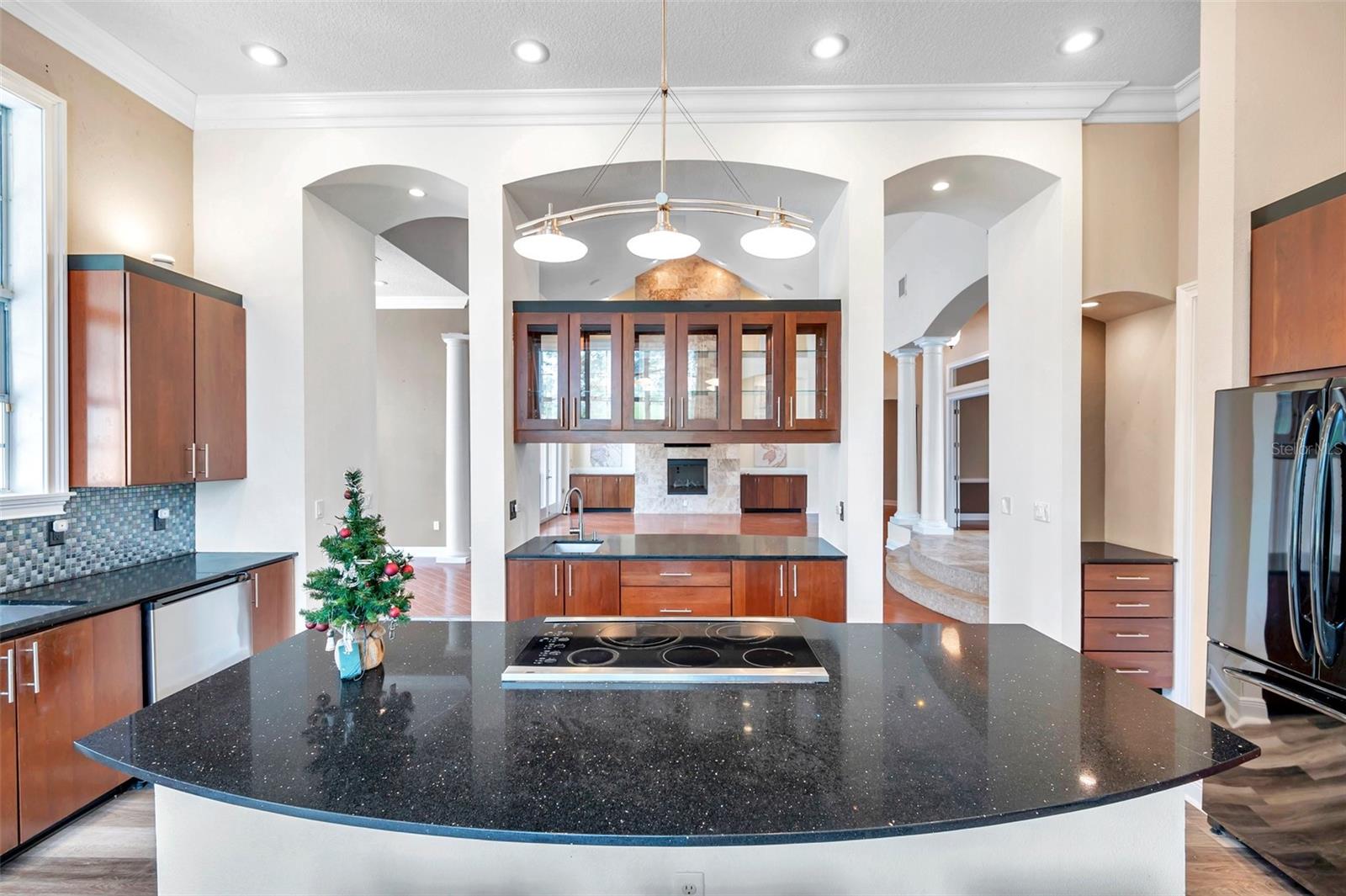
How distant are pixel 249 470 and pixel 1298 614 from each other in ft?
14.7

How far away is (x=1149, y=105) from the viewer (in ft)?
10.1

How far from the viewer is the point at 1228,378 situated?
6.99 ft

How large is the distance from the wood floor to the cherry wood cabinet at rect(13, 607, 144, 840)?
0.32 ft

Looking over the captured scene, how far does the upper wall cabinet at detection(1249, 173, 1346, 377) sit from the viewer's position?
1.82 meters

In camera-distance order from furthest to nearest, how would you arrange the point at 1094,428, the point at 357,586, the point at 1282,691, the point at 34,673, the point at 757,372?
the point at 1094,428 < the point at 757,372 < the point at 34,673 < the point at 1282,691 < the point at 357,586

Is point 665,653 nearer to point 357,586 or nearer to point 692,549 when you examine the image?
point 357,586

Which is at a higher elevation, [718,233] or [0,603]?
[718,233]

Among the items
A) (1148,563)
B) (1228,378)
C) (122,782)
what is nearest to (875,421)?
(1228,378)

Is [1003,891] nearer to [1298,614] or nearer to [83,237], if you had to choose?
[1298,614]

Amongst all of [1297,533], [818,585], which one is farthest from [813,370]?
[1297,533]

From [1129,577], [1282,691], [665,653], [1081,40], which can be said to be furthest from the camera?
[1129,577]

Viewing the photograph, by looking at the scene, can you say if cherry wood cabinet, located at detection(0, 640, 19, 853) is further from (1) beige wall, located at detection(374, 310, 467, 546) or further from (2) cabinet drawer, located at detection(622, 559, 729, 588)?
(1) beige wall, located at detection(374, 310, 467, 546)

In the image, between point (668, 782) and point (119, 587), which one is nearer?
point (668, 782)

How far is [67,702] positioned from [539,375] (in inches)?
93.5
